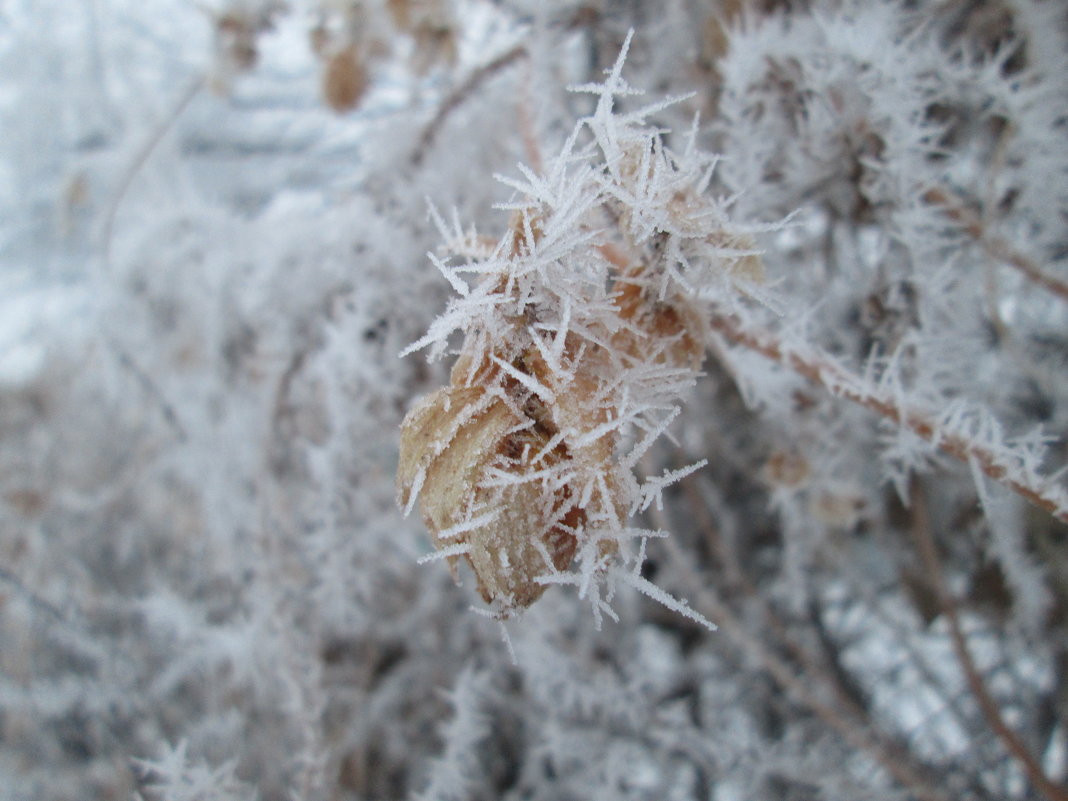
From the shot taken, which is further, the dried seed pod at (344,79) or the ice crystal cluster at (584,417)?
the dried seed pod at (344,79)

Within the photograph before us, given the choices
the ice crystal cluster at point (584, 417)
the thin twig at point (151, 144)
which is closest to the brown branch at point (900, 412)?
the ice crystal cluster at point (584, 417)

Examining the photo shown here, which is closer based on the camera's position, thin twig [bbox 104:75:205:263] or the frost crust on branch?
the frost crust on branch

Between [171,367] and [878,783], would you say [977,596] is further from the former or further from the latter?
[171,367]

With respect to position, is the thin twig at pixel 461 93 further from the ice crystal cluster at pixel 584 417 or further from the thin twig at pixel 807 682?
the thin twig at pixel 807 682

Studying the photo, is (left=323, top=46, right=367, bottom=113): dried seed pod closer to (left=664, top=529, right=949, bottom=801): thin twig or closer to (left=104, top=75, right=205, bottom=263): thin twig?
(left=104, top=75, right=205, bottom=263): thin twig

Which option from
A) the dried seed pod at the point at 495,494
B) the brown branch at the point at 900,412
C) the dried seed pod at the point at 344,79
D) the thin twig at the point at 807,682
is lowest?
the thin twig at the point at 807,682

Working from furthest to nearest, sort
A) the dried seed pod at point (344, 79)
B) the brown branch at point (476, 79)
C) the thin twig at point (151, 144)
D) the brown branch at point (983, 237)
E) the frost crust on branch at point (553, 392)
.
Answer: the thin twig at point (151, 144) → the dried seed pod at point (344, 79) → the brown branch at point (476, 79) → the brown branch at point (983, 237) → the frost crust on branch at point (553, 392)

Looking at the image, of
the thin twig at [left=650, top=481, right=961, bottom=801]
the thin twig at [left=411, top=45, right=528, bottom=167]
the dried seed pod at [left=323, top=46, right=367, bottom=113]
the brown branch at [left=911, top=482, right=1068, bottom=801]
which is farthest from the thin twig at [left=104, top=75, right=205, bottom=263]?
the brown branch at [left=911, top=482, right=1068, bottom=801]

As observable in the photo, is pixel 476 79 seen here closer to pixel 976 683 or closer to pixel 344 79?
pixel 344 79

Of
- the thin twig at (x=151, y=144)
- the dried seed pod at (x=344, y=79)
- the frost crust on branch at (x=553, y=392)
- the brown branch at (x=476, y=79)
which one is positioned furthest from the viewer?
the thin twig at (x=151, y=144)
